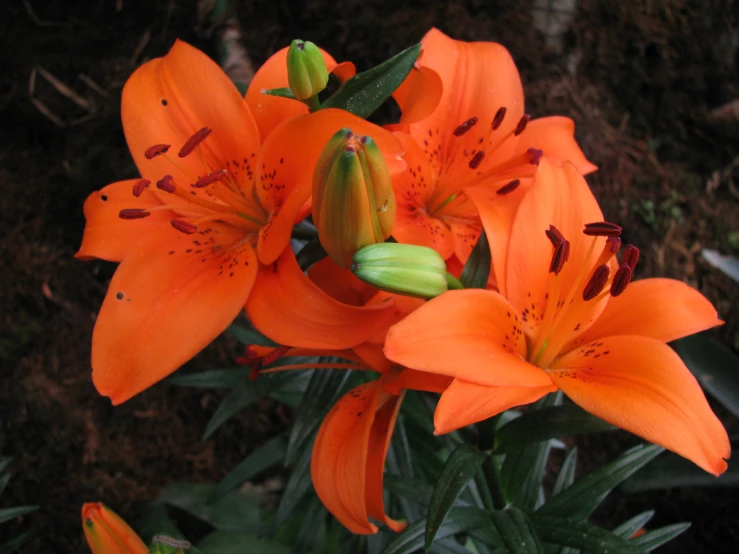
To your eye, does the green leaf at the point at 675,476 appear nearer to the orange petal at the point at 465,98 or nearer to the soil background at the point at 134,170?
the soil background at the point at 134,170

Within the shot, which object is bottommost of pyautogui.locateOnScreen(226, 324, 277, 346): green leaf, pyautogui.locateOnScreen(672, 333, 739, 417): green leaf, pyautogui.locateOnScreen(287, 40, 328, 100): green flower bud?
pyautogui.locateOnScreen(672, 333, 739, 417): green leaf

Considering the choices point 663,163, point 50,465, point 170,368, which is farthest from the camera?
point 663,163

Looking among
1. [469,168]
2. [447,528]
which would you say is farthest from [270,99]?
[447,528]

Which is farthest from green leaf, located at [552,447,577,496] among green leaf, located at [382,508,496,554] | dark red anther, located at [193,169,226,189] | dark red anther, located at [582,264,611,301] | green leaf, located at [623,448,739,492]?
dark red anther, located at [193,169,226,189]

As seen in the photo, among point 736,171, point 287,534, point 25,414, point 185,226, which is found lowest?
point 287,534

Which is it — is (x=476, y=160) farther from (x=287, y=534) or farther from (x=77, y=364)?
(x=77, y=364)

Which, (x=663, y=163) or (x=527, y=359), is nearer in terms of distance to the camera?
(x=527, y=359)

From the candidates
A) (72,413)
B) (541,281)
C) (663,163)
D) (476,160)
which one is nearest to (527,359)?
(541,281)

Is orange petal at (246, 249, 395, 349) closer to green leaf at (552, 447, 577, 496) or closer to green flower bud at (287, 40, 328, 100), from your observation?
green flower bud at (287, 40, 328, 100)
